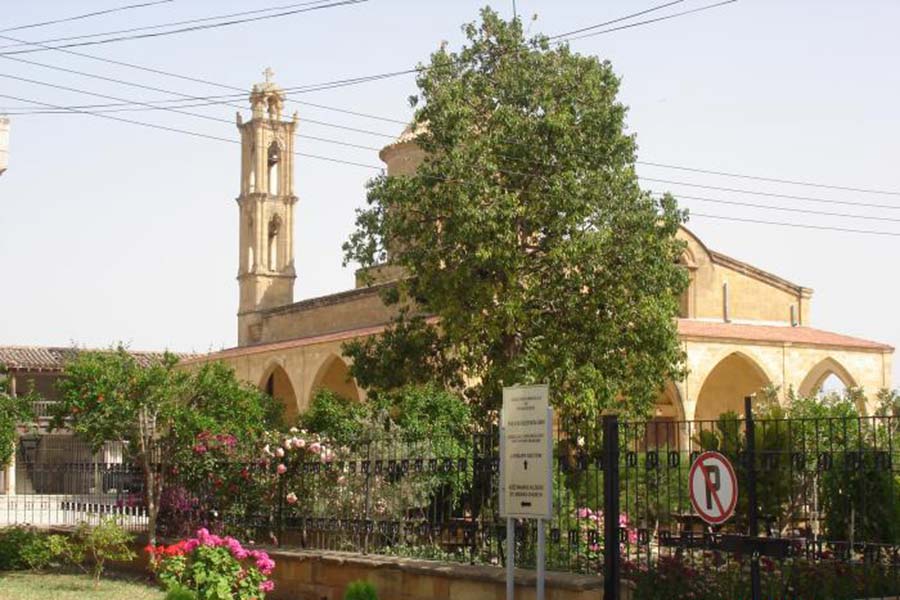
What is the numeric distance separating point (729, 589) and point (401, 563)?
3.40m

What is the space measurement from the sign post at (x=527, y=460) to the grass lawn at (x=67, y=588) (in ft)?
18.5

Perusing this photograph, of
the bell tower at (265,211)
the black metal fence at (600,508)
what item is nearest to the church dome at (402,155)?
the bell tower at (265,211)

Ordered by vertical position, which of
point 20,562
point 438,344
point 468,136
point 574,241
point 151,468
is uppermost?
point 468,136

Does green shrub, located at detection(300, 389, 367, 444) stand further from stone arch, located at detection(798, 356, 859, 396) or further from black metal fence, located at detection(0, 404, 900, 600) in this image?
stone arch, located at detection(798, 356, 859, 396)

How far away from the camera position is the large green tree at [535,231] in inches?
781

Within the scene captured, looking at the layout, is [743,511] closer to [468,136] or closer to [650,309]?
[650,309]

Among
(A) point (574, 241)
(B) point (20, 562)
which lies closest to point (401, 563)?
(B) point (20, 562)

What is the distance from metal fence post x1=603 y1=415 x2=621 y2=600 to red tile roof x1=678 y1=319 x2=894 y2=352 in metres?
20.9

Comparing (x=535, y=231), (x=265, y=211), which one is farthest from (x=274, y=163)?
(x=535, y=231)

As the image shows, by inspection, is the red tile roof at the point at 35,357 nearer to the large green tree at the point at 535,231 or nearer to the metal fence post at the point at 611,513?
the large green tree at the point at 535,231

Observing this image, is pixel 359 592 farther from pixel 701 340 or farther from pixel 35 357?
pixel 35 357

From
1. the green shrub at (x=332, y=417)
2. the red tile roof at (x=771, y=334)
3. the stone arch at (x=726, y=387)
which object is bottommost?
the green shrub at (x=332, y=417)

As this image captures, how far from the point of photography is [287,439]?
48.5ft

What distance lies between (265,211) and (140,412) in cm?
3045
